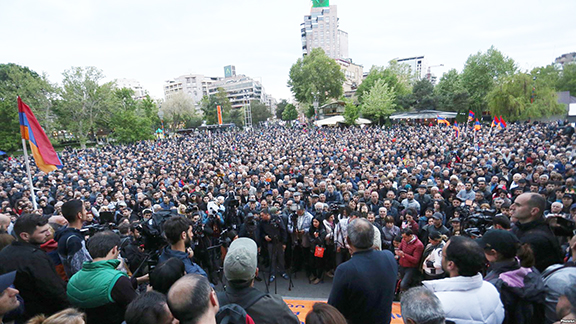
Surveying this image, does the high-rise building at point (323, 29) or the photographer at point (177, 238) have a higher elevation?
the high-rise building at point (323, 29)

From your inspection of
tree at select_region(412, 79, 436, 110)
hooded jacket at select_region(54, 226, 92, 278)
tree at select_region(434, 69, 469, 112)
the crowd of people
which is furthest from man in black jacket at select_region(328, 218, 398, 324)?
tree at select_region(434, 69, 469, 112)

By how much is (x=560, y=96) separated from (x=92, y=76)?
175 ft

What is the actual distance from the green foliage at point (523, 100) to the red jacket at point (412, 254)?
2972cm

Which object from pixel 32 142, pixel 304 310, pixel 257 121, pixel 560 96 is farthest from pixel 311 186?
pixel 257 121

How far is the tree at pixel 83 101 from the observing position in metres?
29.2

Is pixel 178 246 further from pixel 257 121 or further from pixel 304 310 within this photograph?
pixel 257 121

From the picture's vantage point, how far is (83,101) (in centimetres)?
3019

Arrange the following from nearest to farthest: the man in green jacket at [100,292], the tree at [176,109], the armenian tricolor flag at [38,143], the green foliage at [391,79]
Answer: the man in green jacket at [100,292]
the armenian tricolor flag at [38,143]
the green foliage at [391,79]
the tree at [176,109]

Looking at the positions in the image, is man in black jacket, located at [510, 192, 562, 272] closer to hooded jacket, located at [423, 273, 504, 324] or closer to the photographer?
hooded jacket, located at [423, 273, 504, 324]

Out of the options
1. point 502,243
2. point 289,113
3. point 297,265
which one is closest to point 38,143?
point 297,265

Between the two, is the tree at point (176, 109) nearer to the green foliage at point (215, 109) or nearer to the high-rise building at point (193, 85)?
the green foliage at point (215, 109)

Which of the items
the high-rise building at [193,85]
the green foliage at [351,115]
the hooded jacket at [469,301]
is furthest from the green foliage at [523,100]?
the high-rise building at [193,85]

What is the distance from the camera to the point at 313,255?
5148mm

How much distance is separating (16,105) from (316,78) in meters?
38.7
